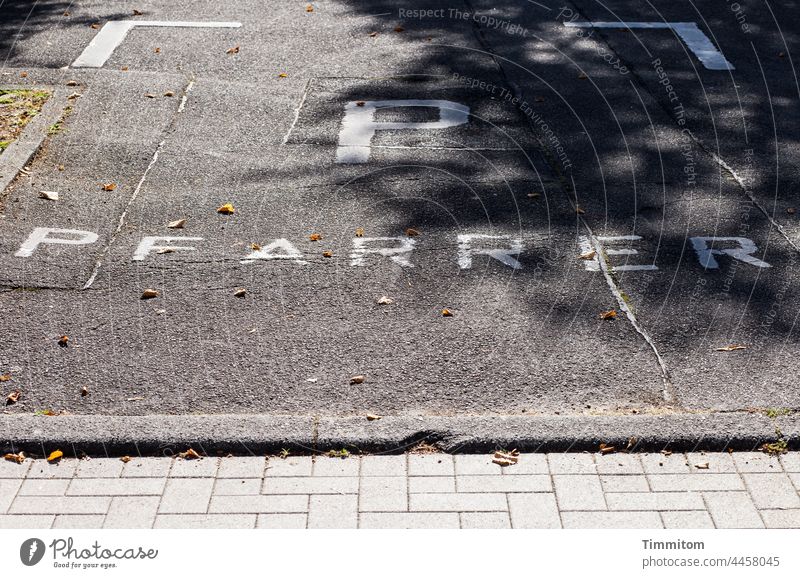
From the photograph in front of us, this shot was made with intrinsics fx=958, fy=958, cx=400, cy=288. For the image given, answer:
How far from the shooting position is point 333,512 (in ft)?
13.0

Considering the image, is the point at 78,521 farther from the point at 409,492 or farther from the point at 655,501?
the point at 655,501

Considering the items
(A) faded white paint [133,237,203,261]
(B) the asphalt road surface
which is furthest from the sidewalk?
(A) faded white paint [133,237,203,261]

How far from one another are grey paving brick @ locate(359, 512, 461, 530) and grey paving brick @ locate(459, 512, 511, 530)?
35mm

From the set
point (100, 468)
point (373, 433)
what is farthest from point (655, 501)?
point (100, 468)

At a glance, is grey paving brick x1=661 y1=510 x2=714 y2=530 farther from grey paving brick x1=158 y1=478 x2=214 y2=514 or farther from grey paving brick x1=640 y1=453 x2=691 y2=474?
grey paving brick x1=158 y1=478 x2=214 y2=514

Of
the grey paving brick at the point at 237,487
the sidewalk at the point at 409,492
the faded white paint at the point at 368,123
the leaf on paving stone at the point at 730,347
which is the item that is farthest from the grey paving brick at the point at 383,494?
the faded white paint at the point at 368,123

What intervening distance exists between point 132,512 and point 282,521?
0.62 metres

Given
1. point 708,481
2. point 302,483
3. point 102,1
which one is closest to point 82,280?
point 302,483

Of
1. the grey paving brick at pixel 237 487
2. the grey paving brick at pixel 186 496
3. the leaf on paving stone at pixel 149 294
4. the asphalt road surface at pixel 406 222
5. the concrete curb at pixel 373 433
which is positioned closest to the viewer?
the grey paving brick at pixel 186 496

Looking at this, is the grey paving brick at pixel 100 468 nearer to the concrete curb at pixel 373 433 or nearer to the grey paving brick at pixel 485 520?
the concrete curb at pixel 373 433

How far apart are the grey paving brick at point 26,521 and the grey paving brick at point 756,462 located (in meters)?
2.97

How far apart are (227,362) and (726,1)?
30.3 ft

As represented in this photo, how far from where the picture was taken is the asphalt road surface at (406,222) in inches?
193

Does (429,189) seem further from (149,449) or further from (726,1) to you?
(726,1)
